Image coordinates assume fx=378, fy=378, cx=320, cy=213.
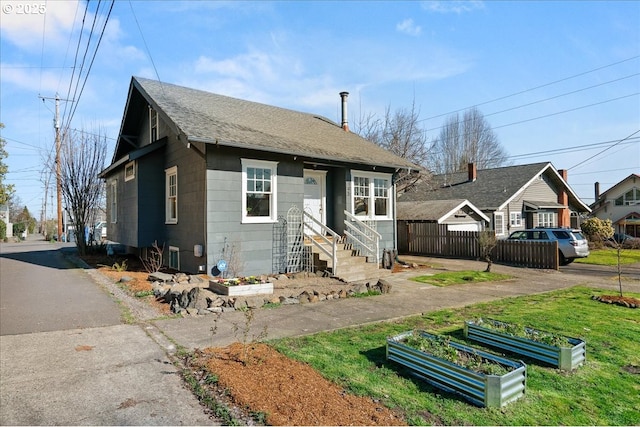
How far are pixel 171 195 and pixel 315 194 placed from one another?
5.03 metres

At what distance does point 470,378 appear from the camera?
12.6 feet

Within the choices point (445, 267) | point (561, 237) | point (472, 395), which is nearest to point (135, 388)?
point (472, 395)

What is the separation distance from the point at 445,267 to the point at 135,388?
1365 centimetres

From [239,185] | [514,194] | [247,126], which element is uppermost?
[247,126]

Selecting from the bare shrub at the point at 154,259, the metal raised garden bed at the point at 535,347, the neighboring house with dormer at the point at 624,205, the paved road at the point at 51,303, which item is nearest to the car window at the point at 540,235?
the metal raised garden bed at the point at 535,347

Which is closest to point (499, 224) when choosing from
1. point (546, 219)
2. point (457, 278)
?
point (546, 219)

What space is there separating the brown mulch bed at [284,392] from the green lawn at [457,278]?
802cm

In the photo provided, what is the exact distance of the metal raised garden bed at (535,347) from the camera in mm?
4711

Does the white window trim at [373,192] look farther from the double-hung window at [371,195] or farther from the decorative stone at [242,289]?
the decorative stone at [242,289]

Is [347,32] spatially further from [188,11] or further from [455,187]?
[455,187]

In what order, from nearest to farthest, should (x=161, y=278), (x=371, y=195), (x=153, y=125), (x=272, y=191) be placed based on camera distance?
(x=161, y=278), (x=272, y=191), (x=153, y=125), (x=371, y=195)

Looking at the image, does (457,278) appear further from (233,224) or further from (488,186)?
(488,186)

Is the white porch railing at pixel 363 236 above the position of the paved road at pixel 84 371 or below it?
above

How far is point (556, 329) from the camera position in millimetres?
6516
